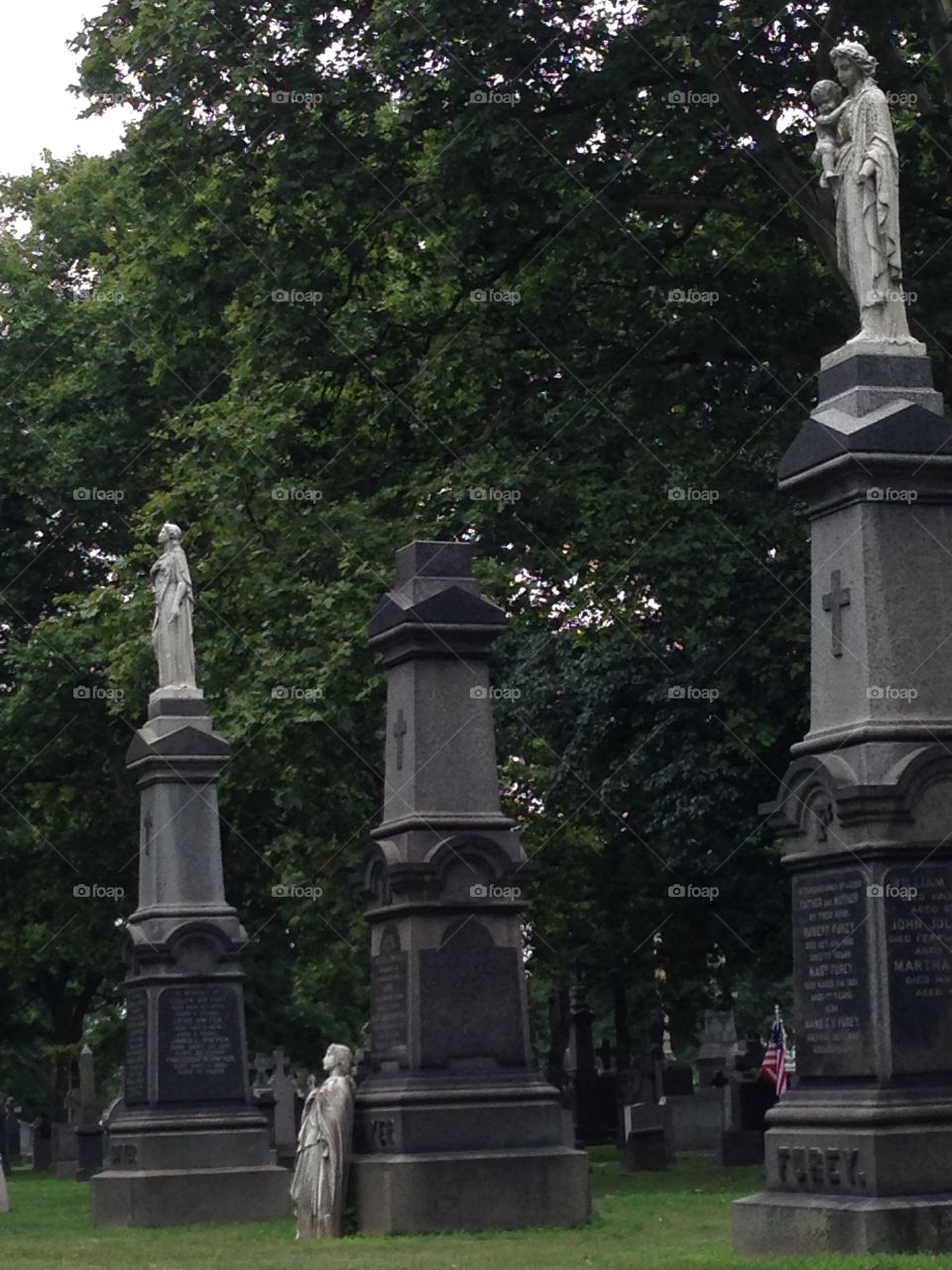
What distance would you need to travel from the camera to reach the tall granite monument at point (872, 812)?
39.9ft

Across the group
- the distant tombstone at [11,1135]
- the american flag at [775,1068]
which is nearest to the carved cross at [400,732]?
the american flag at [775,1068]

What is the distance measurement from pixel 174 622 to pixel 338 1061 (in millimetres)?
8351

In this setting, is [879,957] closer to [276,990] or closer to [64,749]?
[64,749]

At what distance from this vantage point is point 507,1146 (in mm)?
17391

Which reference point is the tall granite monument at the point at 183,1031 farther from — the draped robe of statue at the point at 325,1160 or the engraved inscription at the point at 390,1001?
the engraved inscription at the point at 390,1001

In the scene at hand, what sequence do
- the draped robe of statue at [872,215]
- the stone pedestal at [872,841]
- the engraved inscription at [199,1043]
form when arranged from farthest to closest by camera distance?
the engraved inscription at [199,1043] < the draped robe of statue at [872,215] < the stone pedestal at [872,841]

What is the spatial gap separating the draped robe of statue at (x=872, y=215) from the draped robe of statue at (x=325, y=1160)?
23.8 ft

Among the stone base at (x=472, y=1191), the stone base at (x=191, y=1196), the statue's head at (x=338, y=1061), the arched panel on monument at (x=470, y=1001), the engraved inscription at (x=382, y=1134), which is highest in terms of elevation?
the arched panel on monument at (x=470, y=1001)

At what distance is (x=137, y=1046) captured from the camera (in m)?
23.6

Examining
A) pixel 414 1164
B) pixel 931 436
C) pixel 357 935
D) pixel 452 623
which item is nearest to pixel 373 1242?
pixel 414 1164

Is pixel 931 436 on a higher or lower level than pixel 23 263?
lower

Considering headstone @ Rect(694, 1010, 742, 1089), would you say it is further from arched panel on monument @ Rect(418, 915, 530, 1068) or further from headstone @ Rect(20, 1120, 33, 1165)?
headstone @ Rect(20, 1120, 33, 1165)

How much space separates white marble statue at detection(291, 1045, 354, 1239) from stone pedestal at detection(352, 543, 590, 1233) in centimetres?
15

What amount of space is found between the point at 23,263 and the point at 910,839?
3264cm
